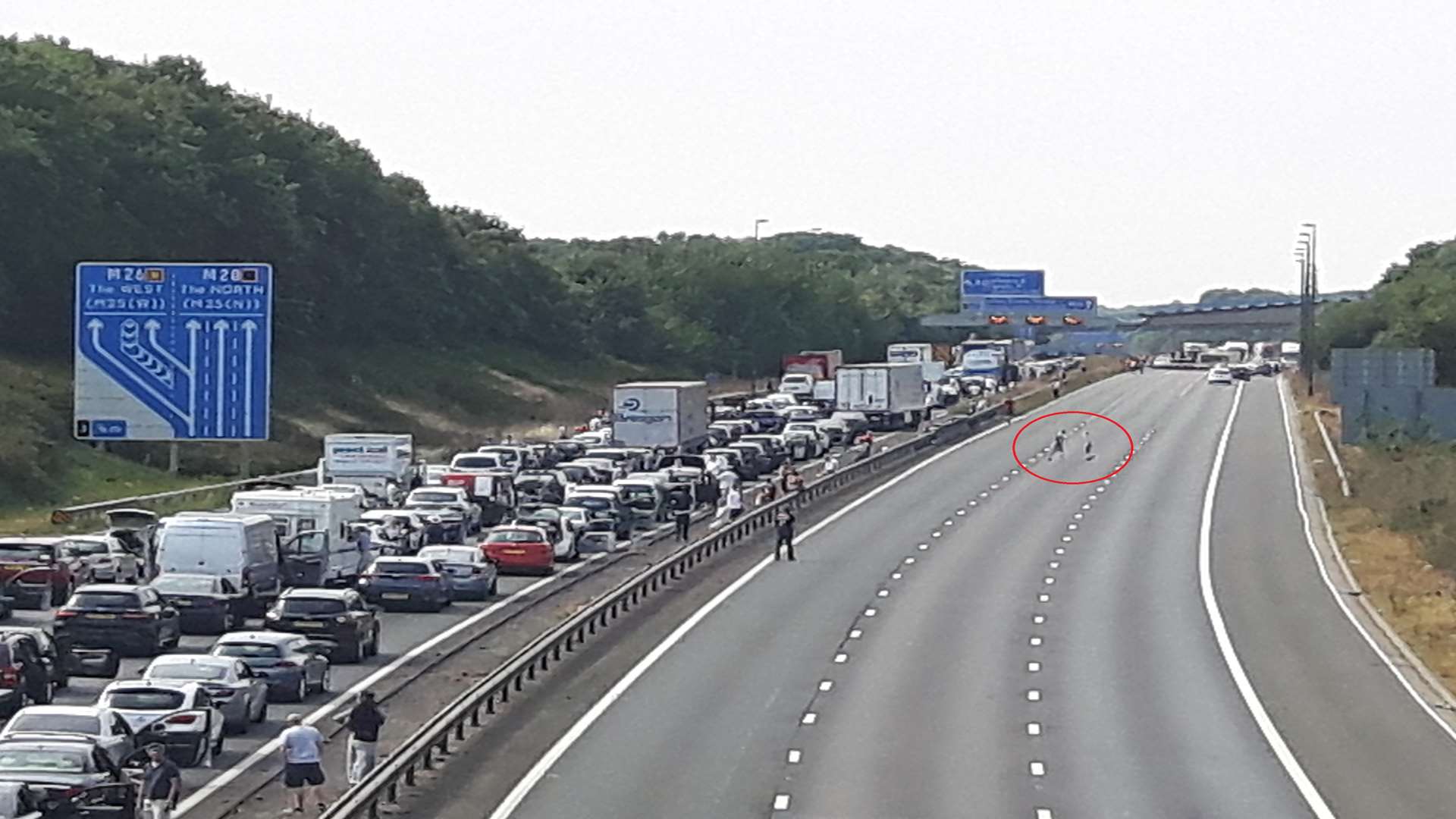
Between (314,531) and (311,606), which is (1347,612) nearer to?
(314,531)

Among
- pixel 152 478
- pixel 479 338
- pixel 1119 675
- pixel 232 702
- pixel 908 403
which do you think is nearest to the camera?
pixel 232 702

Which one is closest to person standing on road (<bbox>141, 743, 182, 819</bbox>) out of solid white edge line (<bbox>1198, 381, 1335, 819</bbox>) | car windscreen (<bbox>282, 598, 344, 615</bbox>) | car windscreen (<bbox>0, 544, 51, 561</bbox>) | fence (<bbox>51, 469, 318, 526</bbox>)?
solid white edge line (<bbox>1198, 381, 1335, 819</bbox>)

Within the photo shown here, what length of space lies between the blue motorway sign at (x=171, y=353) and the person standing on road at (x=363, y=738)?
77.8 feet

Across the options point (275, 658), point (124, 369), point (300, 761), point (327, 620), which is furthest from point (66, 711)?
point (124, 369)

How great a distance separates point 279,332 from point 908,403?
27.3 m

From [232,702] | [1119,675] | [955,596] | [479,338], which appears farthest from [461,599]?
[479,338]

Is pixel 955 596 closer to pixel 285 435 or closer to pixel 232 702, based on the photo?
pixel 232 702

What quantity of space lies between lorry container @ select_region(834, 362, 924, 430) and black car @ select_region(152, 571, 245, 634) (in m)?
64.8

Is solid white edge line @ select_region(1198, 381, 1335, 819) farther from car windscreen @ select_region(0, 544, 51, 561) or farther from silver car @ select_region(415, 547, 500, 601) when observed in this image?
car windscreen @ select_region(0, 544, 51, 561)

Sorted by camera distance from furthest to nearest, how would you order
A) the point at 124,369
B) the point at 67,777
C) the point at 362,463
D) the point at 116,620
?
the point at 362,463, the point at 124,369, the point at 116,620, the point at 67,777

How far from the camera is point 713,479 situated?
A: 7138cm

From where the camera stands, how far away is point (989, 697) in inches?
1390

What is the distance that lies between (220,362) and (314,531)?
4.53 meters

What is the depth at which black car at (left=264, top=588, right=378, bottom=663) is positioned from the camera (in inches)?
Answer: 1484
